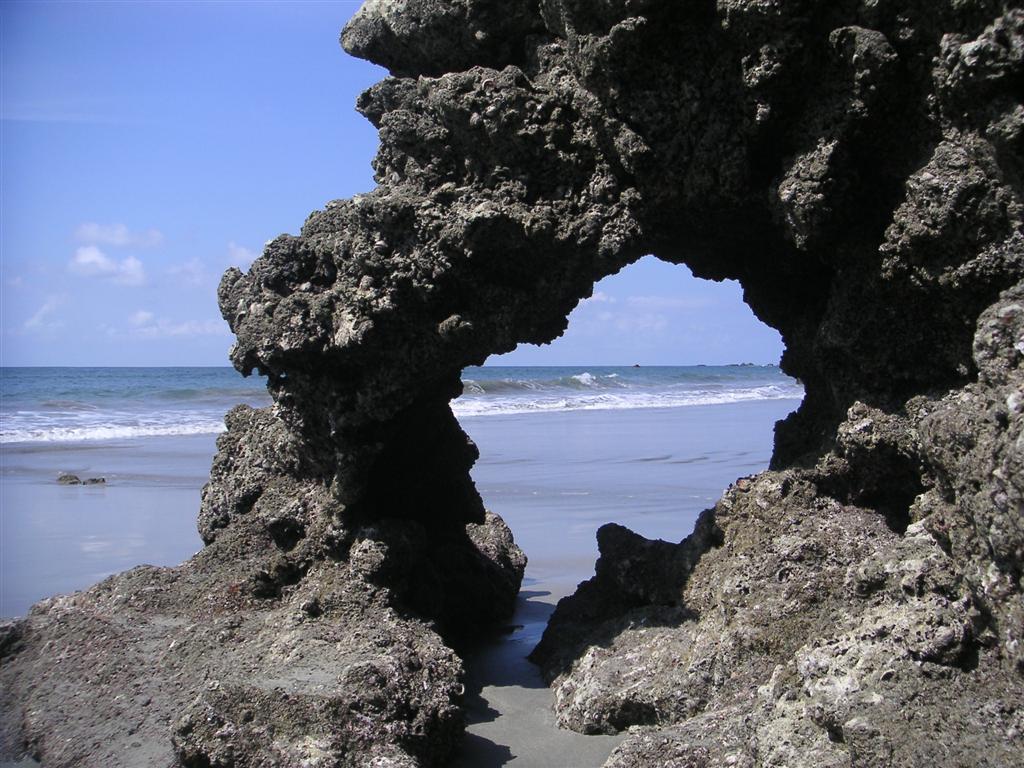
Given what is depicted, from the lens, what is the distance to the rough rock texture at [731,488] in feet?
11.1

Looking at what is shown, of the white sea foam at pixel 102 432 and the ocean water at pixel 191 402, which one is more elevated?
the ocean water at pixel 191 402

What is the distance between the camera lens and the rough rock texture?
338 centimetres

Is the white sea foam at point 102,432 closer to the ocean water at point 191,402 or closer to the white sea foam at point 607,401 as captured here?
the ocean water at point 191,402

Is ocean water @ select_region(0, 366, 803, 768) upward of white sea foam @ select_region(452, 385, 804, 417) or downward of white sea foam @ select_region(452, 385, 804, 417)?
downward

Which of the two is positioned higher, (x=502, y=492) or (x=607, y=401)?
(x=607, y=401)

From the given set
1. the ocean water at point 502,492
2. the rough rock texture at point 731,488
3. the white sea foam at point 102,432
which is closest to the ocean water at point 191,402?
the white sea foam at point 102,432

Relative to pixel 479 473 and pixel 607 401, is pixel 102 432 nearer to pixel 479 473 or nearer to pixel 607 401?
pixel 479 473

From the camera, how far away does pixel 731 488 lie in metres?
5.13

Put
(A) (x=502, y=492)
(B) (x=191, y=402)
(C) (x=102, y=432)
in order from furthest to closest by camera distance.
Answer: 1. (B) (x=191, y=402)
2. (C) (x=102, y=432)
3. (A) (x=502, y=492)

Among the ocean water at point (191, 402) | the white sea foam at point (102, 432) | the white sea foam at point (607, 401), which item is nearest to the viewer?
the white sea foam at point (102, 432)

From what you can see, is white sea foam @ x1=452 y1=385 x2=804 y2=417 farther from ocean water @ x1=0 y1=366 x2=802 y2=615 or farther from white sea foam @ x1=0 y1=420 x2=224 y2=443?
white sea foam @ x1=0 y1=420 x2=224 y2=443

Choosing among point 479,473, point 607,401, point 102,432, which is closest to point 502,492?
point 479,473

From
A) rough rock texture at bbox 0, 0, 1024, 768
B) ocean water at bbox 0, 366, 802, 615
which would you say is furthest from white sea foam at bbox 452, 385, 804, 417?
rough rock texture at bbox 0, 0, 1024, 768

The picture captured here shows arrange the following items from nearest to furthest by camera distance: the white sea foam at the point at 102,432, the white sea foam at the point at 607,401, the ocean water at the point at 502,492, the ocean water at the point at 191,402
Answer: the ocean water at the point at 502,492, the white sea foam at the point at 102,432, the ocean water at the point at 191,402, the white sea foam at the point at 607,401
